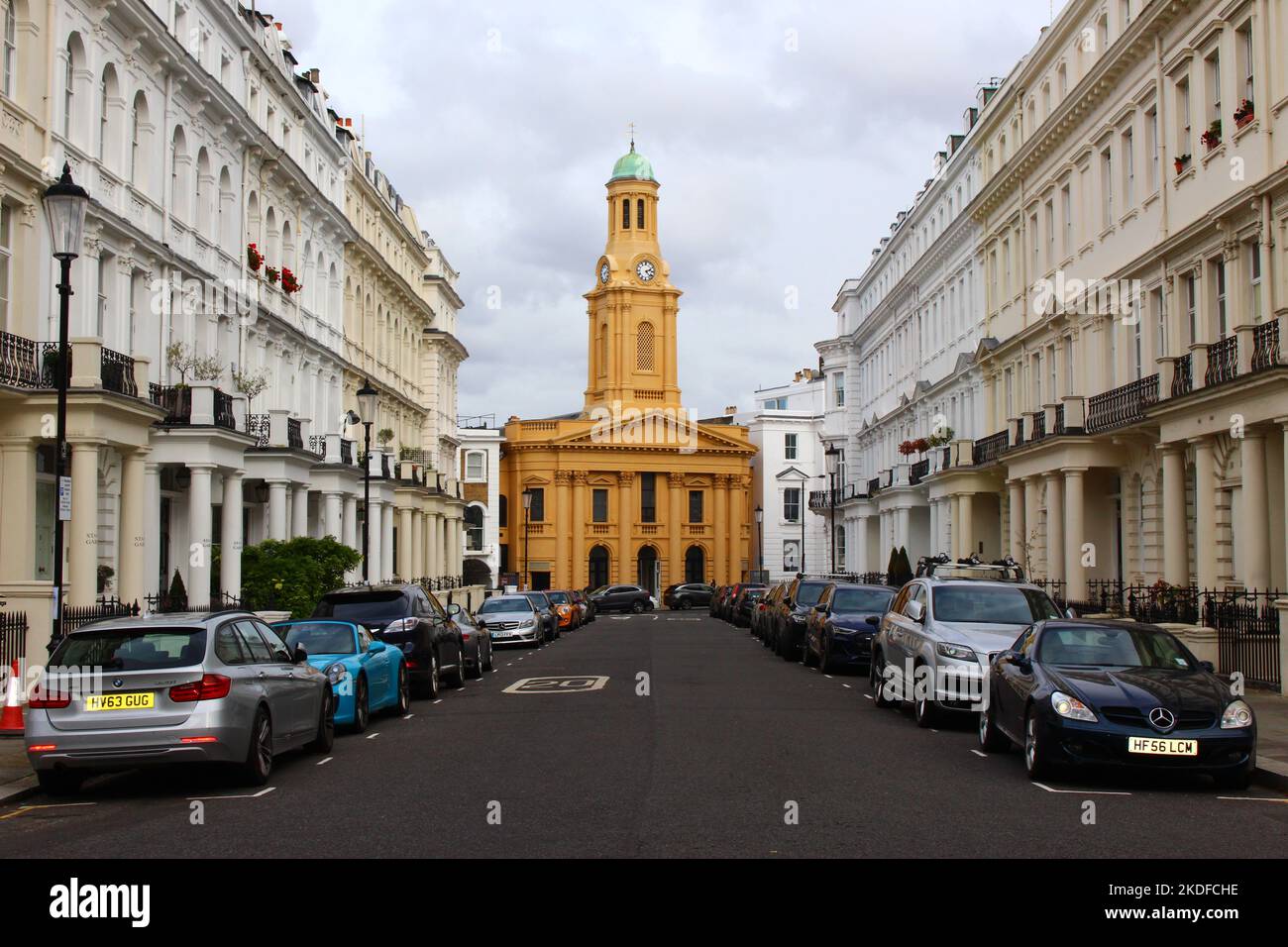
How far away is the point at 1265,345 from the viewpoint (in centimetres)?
2311

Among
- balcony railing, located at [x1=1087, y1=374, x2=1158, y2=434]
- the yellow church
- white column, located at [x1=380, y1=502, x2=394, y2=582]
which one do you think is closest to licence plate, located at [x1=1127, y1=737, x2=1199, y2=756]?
balcony railing, located at [x1=1087, y1=374, x2=1158, y2=434]

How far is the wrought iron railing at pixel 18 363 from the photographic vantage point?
73.7 ft

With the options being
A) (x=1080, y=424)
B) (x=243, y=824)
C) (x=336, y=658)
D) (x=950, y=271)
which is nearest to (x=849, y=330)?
(x=950, y=271)

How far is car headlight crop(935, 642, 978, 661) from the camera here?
55.4 feet

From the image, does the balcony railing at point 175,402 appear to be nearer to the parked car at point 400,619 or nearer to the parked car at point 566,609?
the parked car at point 400,619

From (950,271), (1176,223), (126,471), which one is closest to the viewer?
(126,471)

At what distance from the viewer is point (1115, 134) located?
34031mm

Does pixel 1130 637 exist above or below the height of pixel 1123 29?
below

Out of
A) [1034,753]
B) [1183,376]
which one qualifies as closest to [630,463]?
[1183,376]

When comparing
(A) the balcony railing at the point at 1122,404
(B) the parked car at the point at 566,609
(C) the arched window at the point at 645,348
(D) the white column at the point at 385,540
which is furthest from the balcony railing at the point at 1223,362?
(C) the arched window at the point at 645,348

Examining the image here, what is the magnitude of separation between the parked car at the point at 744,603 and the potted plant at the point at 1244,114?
26.8 metres

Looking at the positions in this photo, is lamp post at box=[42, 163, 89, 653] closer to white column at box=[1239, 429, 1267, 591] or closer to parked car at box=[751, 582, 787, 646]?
white column at box=[1239, 429, 1267, 591]

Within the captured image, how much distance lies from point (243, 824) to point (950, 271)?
45399 millimetres
